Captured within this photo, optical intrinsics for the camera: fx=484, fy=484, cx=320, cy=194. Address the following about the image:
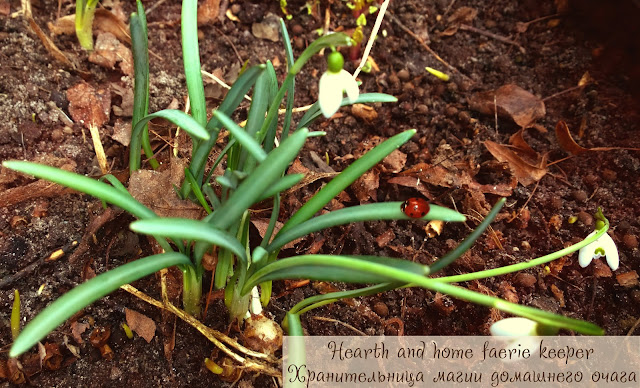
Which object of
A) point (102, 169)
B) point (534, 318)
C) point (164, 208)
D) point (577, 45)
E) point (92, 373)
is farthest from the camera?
point (577, 45)

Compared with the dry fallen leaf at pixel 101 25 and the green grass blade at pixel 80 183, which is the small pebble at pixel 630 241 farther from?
the dry fallen leaf at pixel 101 25

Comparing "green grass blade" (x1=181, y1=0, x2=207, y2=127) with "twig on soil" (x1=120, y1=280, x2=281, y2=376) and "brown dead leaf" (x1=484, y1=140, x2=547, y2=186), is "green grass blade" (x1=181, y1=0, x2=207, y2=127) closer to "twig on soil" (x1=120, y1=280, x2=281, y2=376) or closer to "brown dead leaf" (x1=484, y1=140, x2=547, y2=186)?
"twig on soil" (x1=120, y1=280, x2=281, y2=376)

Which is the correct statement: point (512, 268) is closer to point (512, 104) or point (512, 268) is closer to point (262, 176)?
point (262, 176)

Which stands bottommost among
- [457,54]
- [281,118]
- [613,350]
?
[613,350]

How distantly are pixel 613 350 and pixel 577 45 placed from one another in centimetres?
148

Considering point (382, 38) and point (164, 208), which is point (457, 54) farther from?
point (164, 208)

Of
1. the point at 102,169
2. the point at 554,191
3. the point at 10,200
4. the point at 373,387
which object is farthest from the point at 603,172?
the point at 10,200

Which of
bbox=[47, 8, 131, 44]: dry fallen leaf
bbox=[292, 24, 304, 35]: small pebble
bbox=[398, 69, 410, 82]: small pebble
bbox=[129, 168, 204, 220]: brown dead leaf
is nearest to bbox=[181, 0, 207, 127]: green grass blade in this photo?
bbox=[129, 168, 204, 220]: brown dead leaf

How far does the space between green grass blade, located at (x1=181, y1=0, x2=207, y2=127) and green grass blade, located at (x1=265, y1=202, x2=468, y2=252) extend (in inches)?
18.1

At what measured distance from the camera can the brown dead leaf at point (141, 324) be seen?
4.98 ft

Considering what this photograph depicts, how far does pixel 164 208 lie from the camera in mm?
1565

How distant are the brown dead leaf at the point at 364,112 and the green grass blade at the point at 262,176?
1035 millimetres

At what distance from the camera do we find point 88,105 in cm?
192

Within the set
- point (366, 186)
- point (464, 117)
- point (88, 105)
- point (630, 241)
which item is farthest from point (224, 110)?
point (630, 241)
